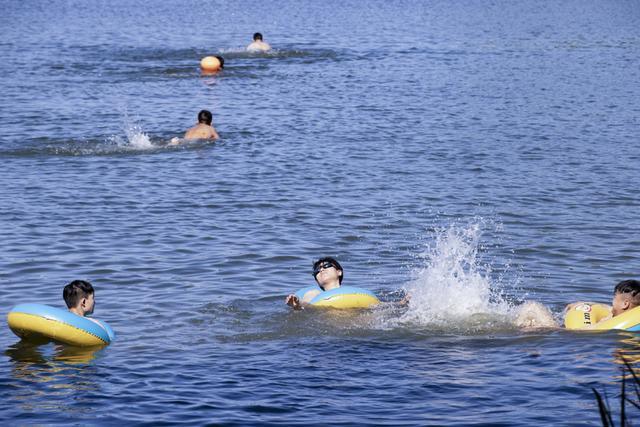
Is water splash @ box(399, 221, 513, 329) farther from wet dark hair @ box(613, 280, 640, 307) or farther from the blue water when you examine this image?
wet dark hair @ box(613, 280, 640, 307)

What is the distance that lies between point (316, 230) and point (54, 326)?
6.37m

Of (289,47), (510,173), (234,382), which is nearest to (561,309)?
(234,382)

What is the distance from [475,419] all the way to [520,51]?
35.8m

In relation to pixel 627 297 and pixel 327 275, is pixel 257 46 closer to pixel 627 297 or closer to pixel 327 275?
pixel 327 275

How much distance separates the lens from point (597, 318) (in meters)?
12.2

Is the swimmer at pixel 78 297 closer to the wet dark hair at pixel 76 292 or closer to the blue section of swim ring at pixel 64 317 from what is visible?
the wet dark hair at pixel 76 292

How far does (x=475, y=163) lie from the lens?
22.1 meters

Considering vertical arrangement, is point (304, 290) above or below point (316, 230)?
below

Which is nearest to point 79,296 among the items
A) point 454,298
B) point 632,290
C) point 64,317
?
point 64,317

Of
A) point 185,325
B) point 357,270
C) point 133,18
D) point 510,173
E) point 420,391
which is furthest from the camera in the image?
point 133,18

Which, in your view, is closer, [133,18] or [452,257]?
[452,257]

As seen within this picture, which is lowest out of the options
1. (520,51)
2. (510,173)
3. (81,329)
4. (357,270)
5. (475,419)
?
(475,419)

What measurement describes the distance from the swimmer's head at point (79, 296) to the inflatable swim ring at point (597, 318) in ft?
16.5

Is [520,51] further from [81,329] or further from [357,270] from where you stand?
[81,329]
